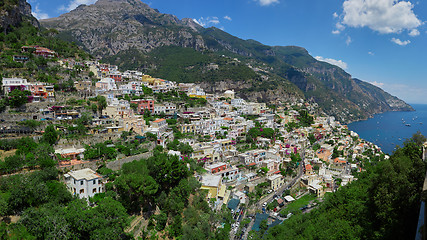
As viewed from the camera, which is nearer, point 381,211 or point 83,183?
point 381,211

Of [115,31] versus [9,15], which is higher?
[115,31]

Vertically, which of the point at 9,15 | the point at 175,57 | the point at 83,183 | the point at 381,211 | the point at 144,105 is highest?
the point at 175,57

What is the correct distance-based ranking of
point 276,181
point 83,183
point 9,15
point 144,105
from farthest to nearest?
1. point 9,15
2. point 144,105
3. point 276,181
4. point 83,183

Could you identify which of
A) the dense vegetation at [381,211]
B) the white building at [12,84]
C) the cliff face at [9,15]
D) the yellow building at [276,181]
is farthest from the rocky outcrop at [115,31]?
the dense vegetation at [381,211]

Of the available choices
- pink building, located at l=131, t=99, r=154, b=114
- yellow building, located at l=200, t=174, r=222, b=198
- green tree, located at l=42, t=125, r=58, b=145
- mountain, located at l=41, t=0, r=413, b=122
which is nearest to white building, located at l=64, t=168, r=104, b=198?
green tree, located at l=42, t=125, r=58, b=145

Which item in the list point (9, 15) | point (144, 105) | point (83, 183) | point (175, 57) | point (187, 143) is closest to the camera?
point (83, 183)

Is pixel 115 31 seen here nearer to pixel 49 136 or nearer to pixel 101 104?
pixel 101 104

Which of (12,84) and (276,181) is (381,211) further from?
(12,84)

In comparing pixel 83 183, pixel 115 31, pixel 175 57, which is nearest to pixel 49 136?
pixel 83 183
